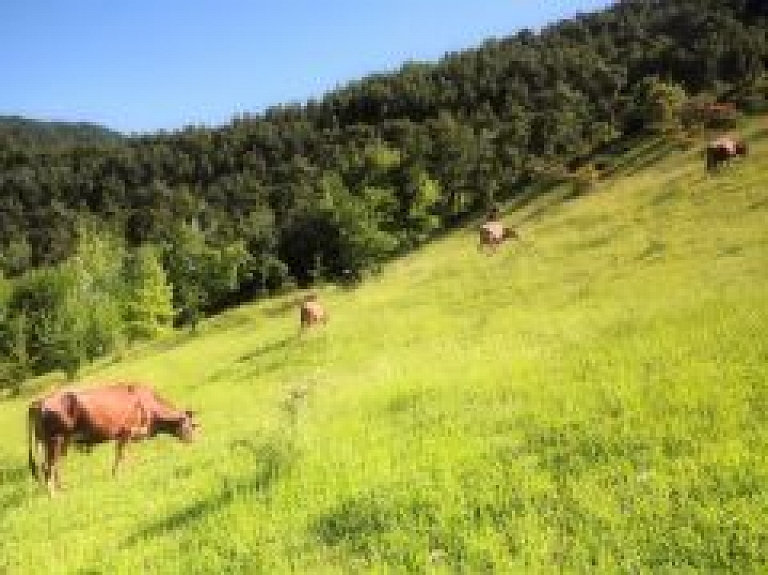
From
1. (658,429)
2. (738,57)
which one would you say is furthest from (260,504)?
(738,57)

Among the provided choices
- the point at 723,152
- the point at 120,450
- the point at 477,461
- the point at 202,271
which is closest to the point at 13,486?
the point at 120,450

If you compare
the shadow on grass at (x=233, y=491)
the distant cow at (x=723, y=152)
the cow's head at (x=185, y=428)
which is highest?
the distant cow at (x=723, y=152)

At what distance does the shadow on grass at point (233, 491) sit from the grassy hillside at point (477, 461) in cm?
4

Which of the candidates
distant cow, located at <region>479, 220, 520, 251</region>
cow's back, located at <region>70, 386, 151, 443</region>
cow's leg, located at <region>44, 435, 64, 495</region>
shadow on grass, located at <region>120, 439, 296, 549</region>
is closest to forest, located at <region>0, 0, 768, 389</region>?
distant cow, located at <region>479, 220, 520, 251</region>

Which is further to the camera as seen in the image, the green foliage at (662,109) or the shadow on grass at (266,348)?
the green foliage at (662,109)

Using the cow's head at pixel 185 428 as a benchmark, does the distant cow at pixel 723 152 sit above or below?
above

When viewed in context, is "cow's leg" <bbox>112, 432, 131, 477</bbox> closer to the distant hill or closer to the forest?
the forest

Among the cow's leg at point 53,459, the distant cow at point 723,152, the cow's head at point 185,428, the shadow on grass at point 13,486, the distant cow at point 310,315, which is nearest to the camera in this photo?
the shadow on grass at point 13,486

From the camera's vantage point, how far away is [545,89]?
13950 centimetres

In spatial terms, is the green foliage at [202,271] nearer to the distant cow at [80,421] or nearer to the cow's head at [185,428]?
the cow's head at [185,428]

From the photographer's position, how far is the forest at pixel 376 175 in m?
79.5

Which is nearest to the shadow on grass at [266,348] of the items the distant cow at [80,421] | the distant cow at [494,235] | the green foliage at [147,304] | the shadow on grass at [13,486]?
the shadow on grass at [13,486]

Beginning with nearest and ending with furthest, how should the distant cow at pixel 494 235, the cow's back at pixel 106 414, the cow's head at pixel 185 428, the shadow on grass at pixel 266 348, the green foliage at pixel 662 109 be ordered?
the cow's back at pixel 106 414, the cow's head at pixel 185 428, the shadow on grass at pixel 266 348, the distant cow at pixel 494 235, the green foliage at pixel 662 109

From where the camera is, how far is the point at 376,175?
318ft
